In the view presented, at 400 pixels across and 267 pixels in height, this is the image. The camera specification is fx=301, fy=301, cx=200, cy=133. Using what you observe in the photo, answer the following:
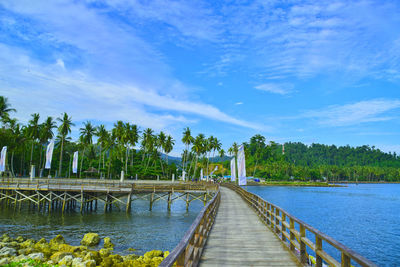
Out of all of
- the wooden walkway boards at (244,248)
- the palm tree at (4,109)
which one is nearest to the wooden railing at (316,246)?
the wooden walkway boards at (244,248)

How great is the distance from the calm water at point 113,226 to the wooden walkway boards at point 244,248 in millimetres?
9197

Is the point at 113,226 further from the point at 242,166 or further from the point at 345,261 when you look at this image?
the point at 345,261

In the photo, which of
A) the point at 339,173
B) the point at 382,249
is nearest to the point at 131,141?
the point at 382,249

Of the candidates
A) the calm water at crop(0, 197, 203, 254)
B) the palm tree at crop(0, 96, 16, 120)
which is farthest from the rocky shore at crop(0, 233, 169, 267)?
the palm tree at crop(0, 96, 16, 120)

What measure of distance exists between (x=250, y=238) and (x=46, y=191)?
33.2 meters

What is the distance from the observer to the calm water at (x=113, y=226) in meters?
21.5

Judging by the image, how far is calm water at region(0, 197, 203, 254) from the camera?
21500 mm

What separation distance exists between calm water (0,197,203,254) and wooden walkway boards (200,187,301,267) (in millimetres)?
9197

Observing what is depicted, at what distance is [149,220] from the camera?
98.7ft

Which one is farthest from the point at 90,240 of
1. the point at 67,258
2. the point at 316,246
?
the point at 316,246

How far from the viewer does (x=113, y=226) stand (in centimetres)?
2684

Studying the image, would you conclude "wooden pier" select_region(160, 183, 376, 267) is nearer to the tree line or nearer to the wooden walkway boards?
the wooden walkway boards

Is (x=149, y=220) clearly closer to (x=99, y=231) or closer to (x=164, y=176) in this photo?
(x=99, y=231)

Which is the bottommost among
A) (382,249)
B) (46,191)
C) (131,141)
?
(382,249)
